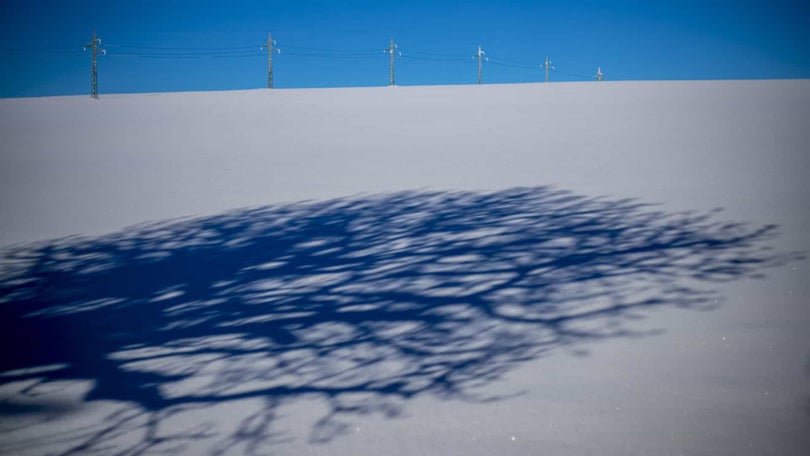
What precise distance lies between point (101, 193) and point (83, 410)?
7609mm

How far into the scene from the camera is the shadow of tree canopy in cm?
353

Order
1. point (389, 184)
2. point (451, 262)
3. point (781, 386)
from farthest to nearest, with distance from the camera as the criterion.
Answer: point (389, 184)
point (451, 262)
point (781, 386)

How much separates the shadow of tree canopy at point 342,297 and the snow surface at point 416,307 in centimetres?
2

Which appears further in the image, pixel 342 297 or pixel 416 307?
pixel 342 297

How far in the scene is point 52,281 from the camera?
558 cm

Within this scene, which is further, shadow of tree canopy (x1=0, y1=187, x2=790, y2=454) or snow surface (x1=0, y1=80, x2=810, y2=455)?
shadow of tree canopy (x1=0, y1=187, x2=790, y2=454)

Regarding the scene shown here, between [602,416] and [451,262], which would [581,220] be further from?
[602,416]

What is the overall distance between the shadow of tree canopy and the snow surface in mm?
25

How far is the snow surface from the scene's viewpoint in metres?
3.04

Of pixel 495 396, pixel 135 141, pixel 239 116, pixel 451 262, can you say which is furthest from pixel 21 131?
pixel 495 396

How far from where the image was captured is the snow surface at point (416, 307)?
3043mm

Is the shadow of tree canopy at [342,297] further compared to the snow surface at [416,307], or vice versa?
the shadow of tree canopy at [342,297]

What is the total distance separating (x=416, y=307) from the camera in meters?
4.53

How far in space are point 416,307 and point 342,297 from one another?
681mm
